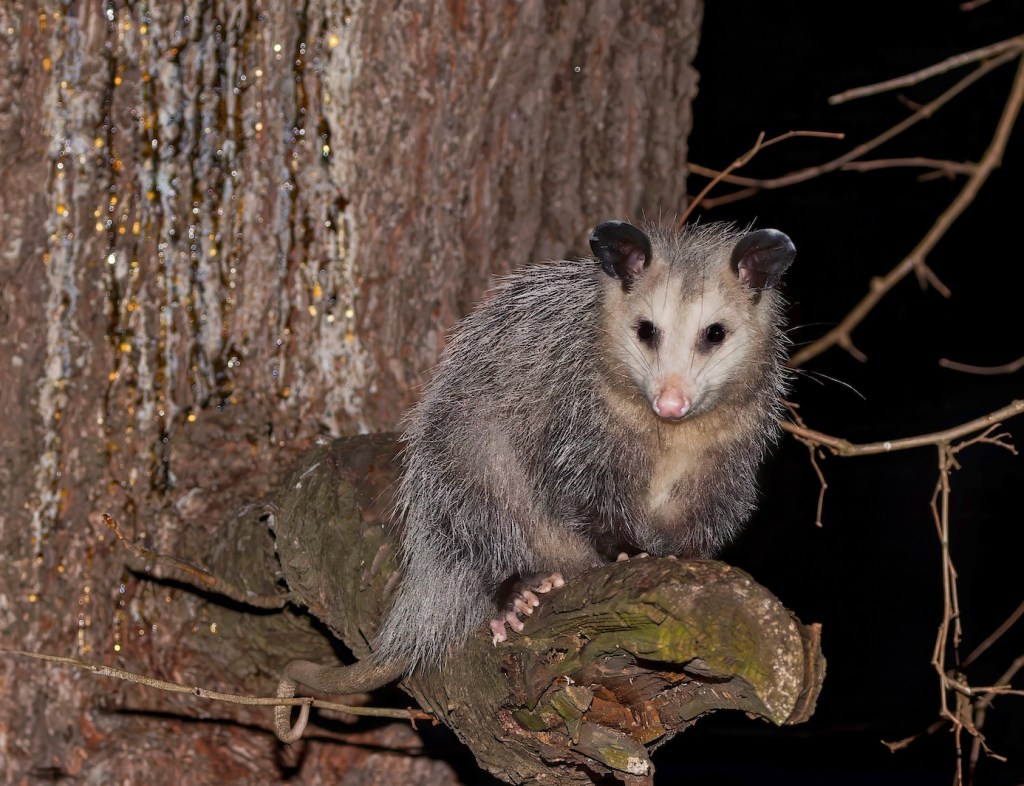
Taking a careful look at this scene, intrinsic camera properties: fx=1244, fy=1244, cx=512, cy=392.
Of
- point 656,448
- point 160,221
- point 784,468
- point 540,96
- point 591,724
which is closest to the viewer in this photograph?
point 591,724

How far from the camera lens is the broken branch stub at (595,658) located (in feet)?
4.90

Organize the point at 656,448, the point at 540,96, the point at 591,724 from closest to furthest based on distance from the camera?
the point at 591,724
the point at 656,448
the point at 540,96

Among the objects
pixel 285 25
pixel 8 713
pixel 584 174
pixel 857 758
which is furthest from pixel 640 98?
pixel 857 758

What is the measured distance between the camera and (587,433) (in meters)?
2.04

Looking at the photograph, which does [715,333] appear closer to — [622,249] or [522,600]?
[622,249]

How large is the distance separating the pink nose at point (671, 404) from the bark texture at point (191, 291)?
78 cm

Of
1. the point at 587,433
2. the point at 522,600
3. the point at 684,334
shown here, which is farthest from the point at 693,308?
the point at 522,600

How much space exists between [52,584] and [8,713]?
0.26 m

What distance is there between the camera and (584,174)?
8.53 ft

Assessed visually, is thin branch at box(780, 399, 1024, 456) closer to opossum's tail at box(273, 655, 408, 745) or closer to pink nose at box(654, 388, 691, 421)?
pink nose at box(654, 388, 691, 421)

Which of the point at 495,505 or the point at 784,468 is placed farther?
the point at 784,468

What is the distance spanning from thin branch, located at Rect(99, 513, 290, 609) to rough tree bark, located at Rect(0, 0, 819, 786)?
0.18 feet

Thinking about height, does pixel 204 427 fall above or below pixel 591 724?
above

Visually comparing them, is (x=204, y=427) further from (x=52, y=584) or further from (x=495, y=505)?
(x=495, y=505)
